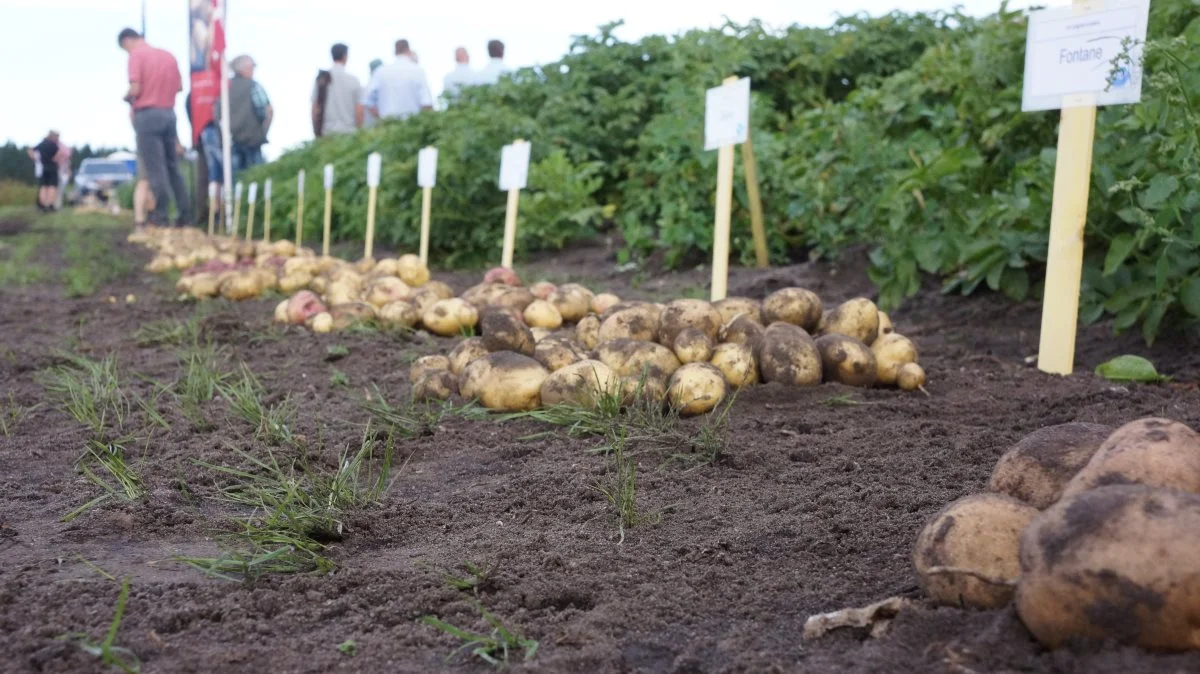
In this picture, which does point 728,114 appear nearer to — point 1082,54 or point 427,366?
point 1082,54

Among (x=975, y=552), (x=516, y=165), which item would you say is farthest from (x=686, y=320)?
(x=516, y=165)

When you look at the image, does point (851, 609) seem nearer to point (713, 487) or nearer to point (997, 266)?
point (713, 487)

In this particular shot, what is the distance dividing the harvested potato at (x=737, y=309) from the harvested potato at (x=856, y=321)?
267mm

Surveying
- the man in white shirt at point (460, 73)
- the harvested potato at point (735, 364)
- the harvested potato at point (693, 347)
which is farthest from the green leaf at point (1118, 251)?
the man in white shirt at point (460, 73)

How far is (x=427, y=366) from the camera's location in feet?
12.9

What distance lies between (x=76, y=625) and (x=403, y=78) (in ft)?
42.6

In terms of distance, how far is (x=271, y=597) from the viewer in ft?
6.40

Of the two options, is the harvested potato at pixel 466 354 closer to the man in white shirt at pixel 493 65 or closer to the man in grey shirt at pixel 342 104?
the man in white shirt at pixel 493 65

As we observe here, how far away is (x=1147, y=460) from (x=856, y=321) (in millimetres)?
2421

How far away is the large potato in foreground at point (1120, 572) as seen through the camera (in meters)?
1.31

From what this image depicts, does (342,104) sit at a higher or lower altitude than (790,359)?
higher

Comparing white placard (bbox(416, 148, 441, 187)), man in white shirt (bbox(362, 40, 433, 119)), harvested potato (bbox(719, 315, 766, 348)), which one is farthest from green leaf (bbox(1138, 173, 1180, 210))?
man in white shirt (bbox(362, 40, 433, 119))

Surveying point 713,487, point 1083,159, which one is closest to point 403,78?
point 1083,159

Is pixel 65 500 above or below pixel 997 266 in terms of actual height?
below
